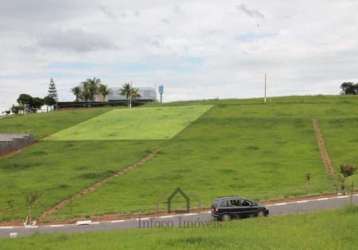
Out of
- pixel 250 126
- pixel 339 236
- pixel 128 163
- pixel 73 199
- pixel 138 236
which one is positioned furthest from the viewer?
pixel 250 126

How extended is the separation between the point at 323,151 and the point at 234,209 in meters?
33.7

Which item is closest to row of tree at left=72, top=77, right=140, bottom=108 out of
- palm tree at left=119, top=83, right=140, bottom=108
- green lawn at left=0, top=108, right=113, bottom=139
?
palm tree at left=119, top=83, right=140, bottom=108

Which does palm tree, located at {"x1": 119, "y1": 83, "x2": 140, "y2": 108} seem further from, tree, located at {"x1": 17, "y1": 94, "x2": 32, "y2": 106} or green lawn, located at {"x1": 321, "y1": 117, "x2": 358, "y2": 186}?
green lawn, located at {"x1": 321, "y1": 117, "x2": 358, "y2": 186}

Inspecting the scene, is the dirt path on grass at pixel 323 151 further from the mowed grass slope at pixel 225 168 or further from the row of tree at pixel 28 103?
the row of tree at pixel 28 103

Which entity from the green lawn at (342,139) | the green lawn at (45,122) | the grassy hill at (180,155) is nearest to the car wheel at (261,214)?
the grassy hill at (180,155)

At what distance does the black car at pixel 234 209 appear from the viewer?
3953 cm

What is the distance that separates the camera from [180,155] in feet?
240

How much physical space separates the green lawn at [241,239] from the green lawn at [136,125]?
59187 mm

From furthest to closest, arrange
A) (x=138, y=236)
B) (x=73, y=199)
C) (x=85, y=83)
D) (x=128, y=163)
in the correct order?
1. (x=85, y=83)
2. (x=128, y=163)
3. (x=73, y=199)
4. (x=138, y=236)

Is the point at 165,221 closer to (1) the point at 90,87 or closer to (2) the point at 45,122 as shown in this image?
(2) the point at 45,122

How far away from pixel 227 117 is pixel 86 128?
906 inches

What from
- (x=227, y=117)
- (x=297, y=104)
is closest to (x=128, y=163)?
(x=227, y=117)

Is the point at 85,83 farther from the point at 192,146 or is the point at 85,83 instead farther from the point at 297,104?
the point at 192,146

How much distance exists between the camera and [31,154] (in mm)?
78875
